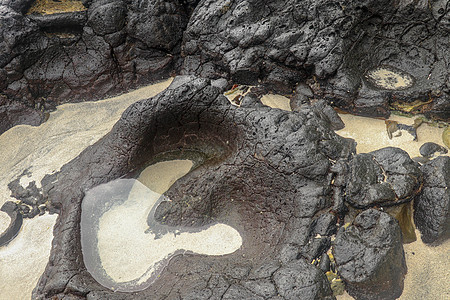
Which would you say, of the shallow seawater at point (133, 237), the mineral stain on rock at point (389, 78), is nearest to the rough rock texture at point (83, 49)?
the shallow seawater at point (133, 237)

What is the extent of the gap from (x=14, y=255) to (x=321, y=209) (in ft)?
9.01

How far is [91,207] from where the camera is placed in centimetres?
353

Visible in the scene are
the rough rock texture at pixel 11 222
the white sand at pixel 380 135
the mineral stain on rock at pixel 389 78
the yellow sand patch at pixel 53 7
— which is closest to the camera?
the rough rock texture at pixel 11 222

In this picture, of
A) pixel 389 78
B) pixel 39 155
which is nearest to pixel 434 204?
pixel 389 78

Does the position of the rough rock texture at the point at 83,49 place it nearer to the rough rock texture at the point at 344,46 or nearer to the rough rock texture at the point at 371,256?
the rough rock texture at the point at 344,46

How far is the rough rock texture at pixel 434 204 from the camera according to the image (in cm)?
313

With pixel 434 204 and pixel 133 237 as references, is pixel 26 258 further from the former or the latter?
pixel 434 204

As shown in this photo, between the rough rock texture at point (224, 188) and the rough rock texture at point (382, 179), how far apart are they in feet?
0.59

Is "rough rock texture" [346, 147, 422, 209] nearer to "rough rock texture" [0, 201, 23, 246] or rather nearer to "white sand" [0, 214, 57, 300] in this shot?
"white sand" [0, 214, 57, 300]

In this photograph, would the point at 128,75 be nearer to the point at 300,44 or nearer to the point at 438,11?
the point at 300,44

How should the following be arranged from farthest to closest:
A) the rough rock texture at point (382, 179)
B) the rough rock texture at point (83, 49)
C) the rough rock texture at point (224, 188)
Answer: the rough rock texture at point (83, 49)
the rough rock texture at point (382, 179)
the rough rock texture at point (224, 188)

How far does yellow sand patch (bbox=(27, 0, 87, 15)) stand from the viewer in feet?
15.0

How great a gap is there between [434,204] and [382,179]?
0.47m

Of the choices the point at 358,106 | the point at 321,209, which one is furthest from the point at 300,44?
the point at 321,209
